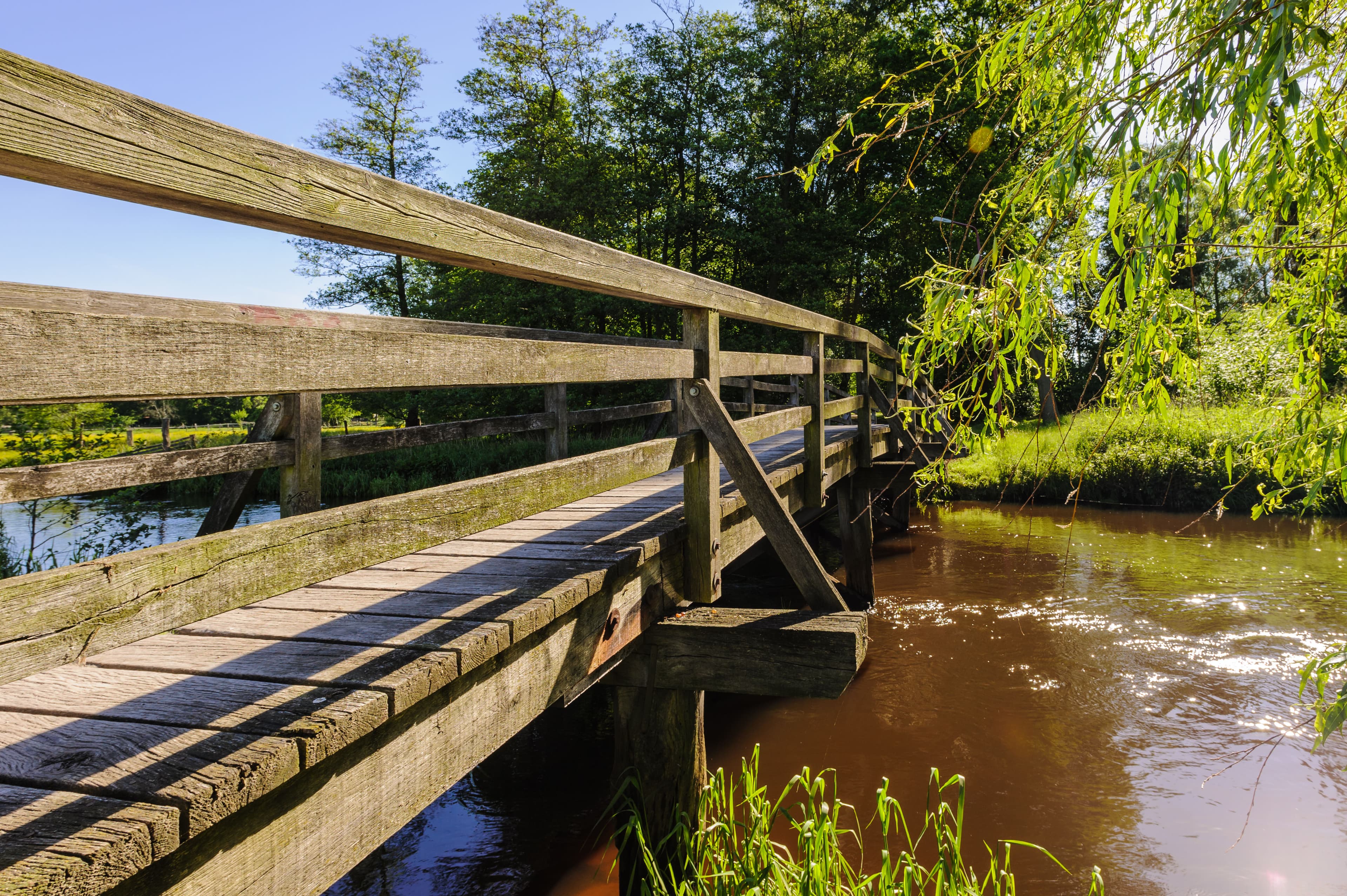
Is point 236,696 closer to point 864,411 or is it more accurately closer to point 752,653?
point 752,653

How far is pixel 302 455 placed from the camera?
11.9 ft

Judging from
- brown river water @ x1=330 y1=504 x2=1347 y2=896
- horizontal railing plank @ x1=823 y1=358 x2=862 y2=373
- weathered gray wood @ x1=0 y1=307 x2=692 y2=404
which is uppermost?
horizontal railing plank @ x1=823 y1=358 x2=862 y2=373

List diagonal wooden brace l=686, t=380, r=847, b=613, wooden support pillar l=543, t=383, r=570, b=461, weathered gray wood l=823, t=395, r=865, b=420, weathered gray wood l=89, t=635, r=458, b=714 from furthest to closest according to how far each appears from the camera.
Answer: weathered gray wood l=823, t=395, r=865, b=420 → wooden support pillar l=543, t=383, r=570, b=461 → diagonal wooden brace l=686, t=380, r=847, b=613 → weathered gray wood l=89, t=635, r=458, b=714

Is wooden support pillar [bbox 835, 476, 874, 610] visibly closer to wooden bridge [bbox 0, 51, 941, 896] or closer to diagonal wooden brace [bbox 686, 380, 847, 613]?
wooden bridge [bbox 0, 51, 941, 896]

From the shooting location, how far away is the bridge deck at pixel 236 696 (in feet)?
3.95

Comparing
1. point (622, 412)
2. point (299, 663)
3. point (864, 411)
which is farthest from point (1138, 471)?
point (299, 663)

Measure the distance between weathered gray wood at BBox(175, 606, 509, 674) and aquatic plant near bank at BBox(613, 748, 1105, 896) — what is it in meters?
1.17

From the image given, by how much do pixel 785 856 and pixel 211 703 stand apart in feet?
11.2

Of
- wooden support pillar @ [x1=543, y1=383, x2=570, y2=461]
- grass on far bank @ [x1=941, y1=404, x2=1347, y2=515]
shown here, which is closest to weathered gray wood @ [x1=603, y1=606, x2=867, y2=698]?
wooden support pillar @ [x1=543, y1=383, x2=570, y2=461]

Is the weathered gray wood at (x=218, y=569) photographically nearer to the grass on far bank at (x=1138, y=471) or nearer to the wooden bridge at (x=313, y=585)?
the wooden bridge at (x=313, y=585)

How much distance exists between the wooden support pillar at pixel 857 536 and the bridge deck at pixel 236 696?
5696 millimetres

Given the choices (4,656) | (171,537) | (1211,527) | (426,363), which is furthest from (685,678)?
(1211,527)

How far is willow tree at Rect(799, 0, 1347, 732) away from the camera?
1834 mm

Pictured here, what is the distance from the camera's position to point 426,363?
5.69 ft
